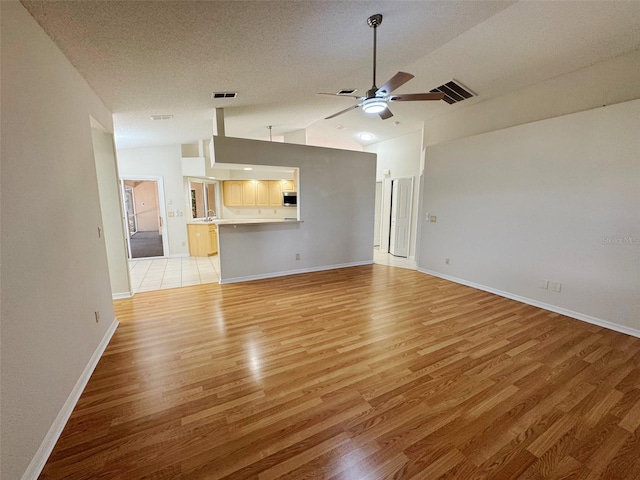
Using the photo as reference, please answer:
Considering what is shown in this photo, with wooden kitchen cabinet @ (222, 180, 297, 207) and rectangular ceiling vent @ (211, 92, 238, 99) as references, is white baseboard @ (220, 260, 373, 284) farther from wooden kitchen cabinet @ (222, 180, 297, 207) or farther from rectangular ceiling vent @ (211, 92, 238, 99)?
wooden kitchen cabinet @ (222, 180, 297, 207)

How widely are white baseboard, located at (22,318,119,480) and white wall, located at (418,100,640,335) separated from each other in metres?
5.20

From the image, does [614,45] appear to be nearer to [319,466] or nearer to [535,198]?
[535,198]

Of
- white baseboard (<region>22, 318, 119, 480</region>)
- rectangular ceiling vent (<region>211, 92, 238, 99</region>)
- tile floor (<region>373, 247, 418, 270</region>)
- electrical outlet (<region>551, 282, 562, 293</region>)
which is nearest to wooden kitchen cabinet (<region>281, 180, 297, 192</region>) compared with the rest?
tile floor (<region>373, 247, 418, 270</region>)

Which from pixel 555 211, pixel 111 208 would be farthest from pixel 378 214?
pixel 111 208

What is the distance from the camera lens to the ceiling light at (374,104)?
8.49ft

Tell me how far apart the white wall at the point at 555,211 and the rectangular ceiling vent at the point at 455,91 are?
746mm

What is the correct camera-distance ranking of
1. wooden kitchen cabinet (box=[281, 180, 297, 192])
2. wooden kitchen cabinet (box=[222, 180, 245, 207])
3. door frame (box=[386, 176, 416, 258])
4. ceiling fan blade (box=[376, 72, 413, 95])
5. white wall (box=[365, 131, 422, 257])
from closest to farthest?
ceiling fan blade (box=[376, 72, 413, 95]) → white wall (box=[365, 131, 422, 257]) → door frame (box=[386, 176, 416, 258]) → wooden kitchen cabinet (box=[222, 180, 245, 207]) → wooden kitchen cabinet (box=[281, 180, 297, 192])

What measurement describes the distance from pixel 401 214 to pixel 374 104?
4.67 metres

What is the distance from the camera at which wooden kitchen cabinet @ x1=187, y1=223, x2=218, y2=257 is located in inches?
275

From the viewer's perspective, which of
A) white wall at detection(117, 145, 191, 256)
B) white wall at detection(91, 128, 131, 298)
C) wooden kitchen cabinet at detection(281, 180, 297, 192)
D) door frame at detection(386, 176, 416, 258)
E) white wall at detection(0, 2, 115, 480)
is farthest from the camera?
wooden kitchen cabinet at detection(281, 180, 297, 192)

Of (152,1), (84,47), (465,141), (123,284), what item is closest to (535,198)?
(465,141)

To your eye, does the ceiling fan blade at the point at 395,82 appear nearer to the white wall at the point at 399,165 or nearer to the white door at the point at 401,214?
the white wall at the point at 399,165

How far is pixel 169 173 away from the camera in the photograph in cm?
659

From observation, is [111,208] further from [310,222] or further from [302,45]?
[302,45]
